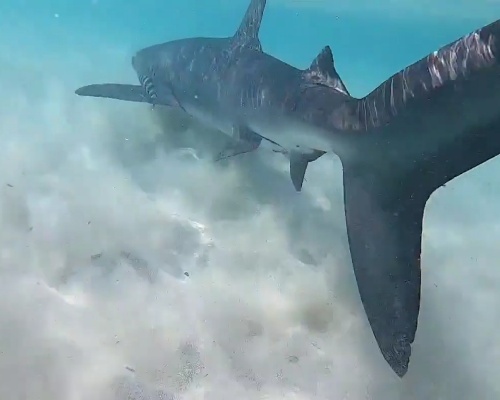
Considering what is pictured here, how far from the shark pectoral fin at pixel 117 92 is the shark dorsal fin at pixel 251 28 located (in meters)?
1.95

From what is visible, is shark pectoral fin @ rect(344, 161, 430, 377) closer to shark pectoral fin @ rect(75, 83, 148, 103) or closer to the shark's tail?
the shark's tail

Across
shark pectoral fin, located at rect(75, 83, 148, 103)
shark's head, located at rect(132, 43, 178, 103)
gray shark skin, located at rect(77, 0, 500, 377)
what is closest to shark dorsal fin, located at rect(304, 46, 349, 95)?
gray shark skin, located at rect(77, 0, 500, 377)

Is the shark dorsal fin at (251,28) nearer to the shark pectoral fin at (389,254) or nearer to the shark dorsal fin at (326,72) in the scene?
the shark dorsal fin at (326,72)

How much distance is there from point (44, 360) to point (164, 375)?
771 millimetres

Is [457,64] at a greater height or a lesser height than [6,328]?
greater

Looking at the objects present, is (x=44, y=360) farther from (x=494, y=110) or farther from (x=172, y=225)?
(x=494, y=110)

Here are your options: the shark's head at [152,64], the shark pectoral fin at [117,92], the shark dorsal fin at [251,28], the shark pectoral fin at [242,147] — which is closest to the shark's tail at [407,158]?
the shark pectoral fin at [242,147]

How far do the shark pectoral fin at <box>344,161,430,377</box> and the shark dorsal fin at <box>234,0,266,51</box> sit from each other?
336 cm

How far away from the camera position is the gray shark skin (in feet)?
8.18

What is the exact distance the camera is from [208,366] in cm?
359

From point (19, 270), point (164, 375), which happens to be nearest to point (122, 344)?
point (164, 375)

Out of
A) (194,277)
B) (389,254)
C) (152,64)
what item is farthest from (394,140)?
(152,64)

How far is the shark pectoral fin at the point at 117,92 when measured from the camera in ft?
25.2

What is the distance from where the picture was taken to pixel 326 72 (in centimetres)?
433
